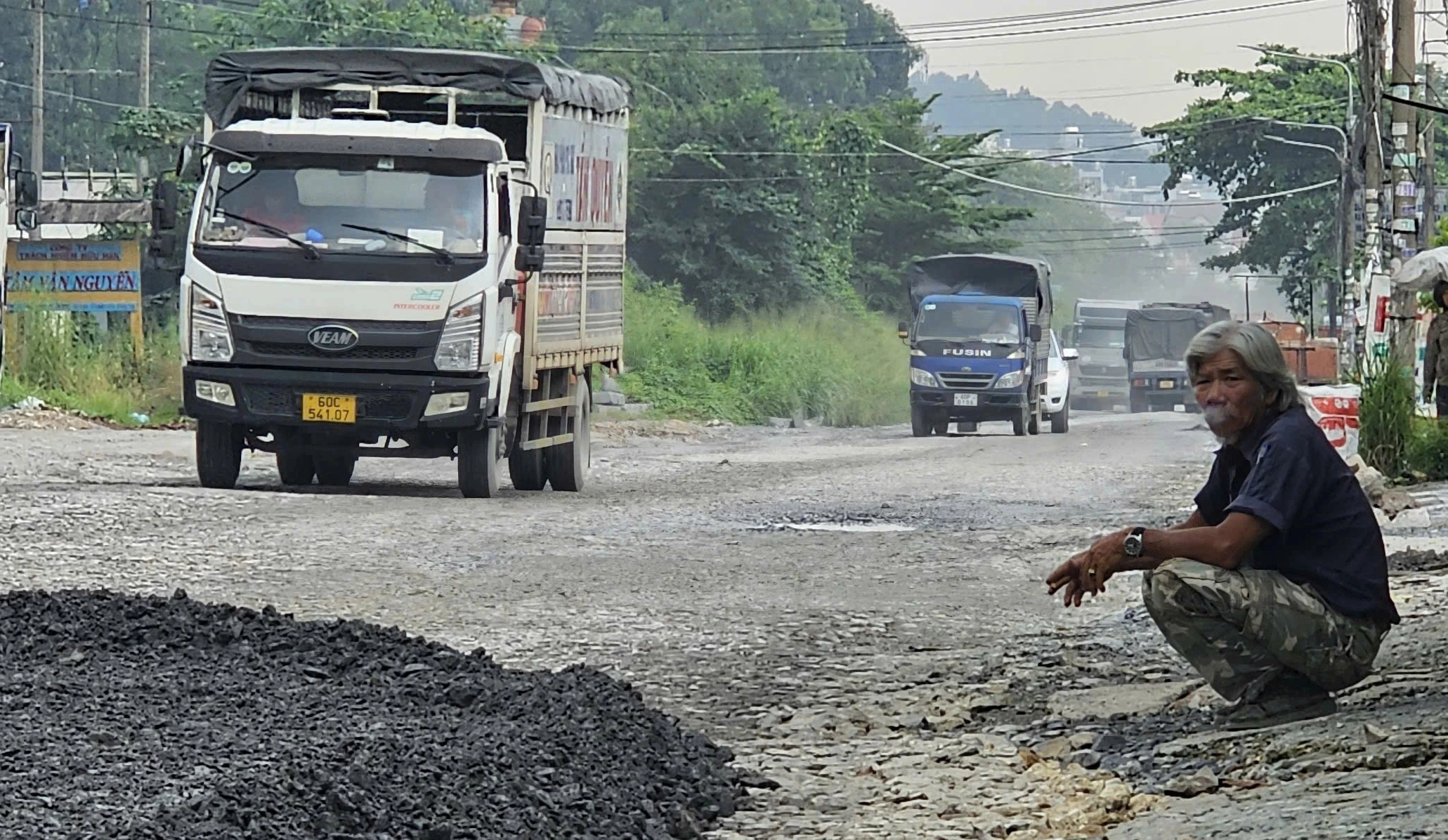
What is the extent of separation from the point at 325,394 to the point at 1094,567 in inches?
394

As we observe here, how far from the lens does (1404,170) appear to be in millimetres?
25188

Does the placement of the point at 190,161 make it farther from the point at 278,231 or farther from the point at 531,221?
the point at 531,221

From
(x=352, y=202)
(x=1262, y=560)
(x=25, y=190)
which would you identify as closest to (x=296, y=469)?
(x=352, y=202)

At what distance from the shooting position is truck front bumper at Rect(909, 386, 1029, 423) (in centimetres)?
3622

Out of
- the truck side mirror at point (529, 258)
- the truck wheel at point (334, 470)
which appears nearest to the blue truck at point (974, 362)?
the truck wheel at point (334, 470)

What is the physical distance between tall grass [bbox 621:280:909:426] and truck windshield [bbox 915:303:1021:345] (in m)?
5.34

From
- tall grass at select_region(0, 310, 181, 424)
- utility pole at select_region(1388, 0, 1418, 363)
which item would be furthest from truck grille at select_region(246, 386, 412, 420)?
tall grass at select_region(0, 310, 181, 424)

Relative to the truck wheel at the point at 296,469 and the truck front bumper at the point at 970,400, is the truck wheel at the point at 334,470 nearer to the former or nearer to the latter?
the truck wheel at the point at 296,469

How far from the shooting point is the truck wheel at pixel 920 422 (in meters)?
36.7

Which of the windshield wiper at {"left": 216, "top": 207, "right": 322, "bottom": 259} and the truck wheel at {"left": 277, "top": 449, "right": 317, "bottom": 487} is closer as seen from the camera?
the windshield wiper at {"left": 216, "top": 207, "right": 322, "bottom": 259}

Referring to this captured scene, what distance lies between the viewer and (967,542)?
13.8 meters

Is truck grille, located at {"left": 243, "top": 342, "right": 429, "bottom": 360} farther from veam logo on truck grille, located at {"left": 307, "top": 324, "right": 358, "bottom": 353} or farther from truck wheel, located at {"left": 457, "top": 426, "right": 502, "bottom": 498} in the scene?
truck wheel, located at {"left": 457, "top": 426, "right": 502, "bottom": 498}

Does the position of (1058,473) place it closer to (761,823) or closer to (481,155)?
(481,155)

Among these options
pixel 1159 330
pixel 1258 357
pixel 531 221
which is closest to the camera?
pixel 1258 357
